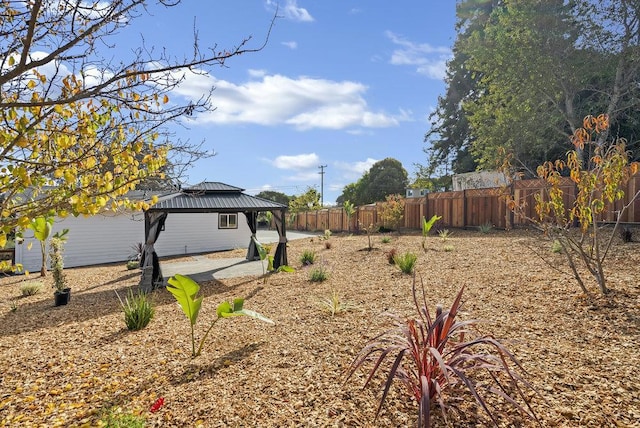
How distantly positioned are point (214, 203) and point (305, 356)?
20.8 feet

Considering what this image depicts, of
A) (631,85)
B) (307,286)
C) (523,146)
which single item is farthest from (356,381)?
(631,85)

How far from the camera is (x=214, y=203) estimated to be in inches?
343

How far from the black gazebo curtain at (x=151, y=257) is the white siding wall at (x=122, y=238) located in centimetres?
426

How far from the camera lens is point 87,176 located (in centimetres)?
274

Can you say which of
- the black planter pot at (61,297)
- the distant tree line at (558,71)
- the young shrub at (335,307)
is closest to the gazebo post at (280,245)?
the young shrub at (335,307)

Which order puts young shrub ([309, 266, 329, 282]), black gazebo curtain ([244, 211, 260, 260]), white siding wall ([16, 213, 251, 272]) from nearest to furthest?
1. young shrub ([309, 266, 329, 282])
2. black gazebo curtain ([244, 211, 260, 260])
3. white siding wall ([16, 213, 251, 272])

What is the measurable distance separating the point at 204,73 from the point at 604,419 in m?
3.51

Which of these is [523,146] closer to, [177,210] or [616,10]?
[616,10]

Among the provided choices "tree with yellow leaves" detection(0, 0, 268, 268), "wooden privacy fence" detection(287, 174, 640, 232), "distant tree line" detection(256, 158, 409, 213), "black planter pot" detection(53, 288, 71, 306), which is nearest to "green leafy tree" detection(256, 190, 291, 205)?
"distant tree line" detection(256, 158, 409, 213)

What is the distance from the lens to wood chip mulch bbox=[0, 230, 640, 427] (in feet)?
7.61

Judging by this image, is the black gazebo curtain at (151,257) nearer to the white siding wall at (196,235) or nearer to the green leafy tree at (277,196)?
the white siding wall at (196,235)

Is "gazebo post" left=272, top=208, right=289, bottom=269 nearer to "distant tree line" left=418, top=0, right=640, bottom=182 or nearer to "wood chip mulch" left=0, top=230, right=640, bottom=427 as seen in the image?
"wood chip mulch" left=0, top=230, right=640, bottom=427

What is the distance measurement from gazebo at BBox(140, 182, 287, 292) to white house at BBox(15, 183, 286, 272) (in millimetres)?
30

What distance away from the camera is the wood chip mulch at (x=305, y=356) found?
2.32 meters
